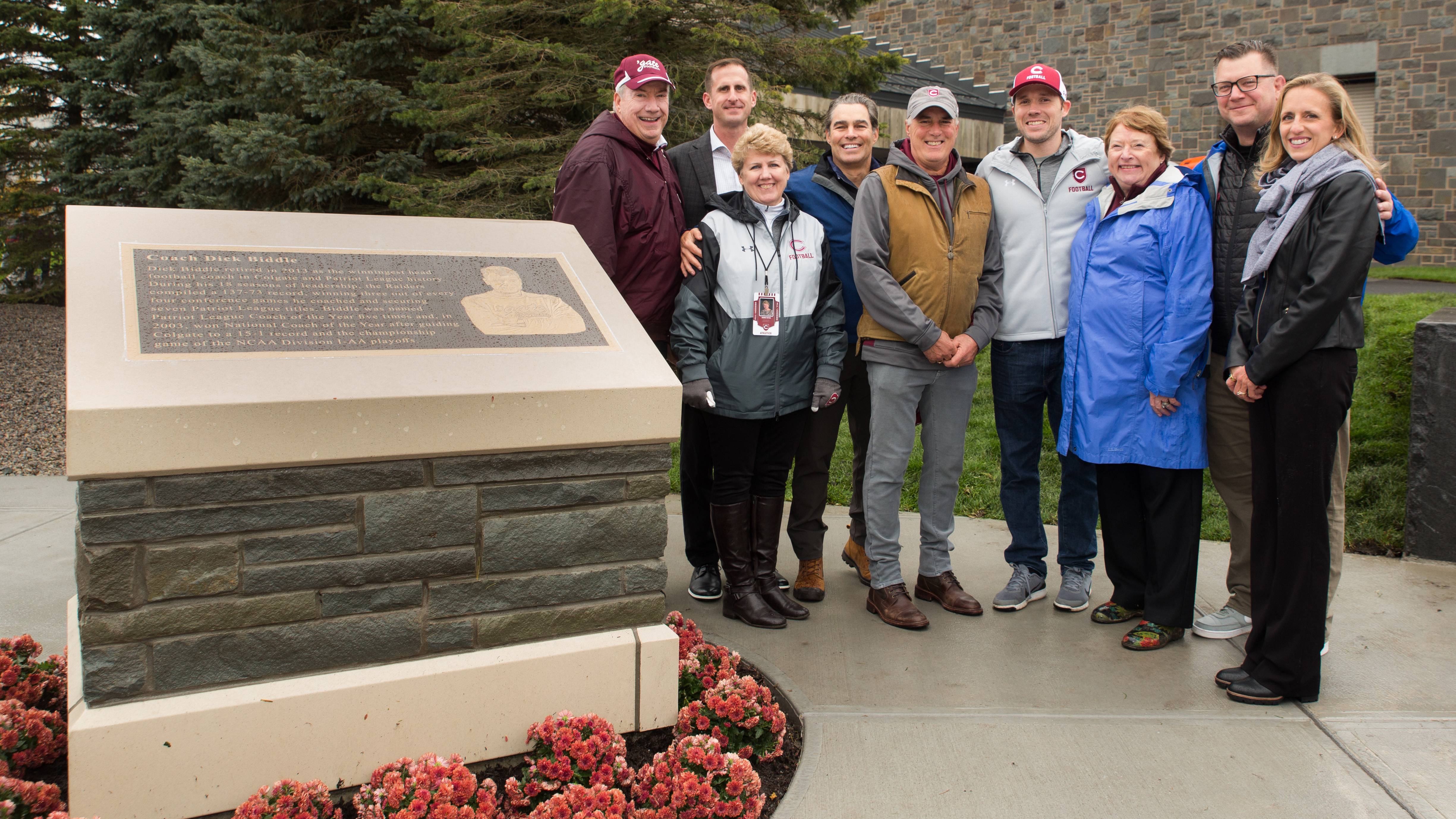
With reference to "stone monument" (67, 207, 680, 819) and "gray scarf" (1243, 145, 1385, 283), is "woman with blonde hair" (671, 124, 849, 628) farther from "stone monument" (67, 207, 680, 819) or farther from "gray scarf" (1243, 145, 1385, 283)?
"gray scarf" (1243, 145, 1385, 283)

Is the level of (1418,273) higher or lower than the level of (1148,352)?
higher

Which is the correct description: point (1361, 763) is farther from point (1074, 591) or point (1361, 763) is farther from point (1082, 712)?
point (1074, 591)

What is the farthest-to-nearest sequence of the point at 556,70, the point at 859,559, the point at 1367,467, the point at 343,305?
the point at 556,70 → the point at 1367,467 → the point at 859,559 → the point at 343,305

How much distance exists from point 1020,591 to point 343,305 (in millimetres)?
2707

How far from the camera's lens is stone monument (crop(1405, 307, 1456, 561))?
411 centimetres

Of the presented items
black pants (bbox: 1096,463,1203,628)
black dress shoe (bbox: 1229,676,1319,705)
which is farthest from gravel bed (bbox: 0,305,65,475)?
black dress shoe (bbox: 1229,676,1319,705)

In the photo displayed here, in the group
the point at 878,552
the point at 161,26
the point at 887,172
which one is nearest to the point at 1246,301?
the point at 887,172

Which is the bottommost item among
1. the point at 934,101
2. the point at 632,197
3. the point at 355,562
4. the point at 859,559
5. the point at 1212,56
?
the point at 859,559

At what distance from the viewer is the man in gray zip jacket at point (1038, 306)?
11.7 ft

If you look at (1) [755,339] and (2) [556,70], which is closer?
(1) [755,339]

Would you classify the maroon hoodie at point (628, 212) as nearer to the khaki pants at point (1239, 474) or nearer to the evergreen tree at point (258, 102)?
the khaki pants at point (1239, 474)

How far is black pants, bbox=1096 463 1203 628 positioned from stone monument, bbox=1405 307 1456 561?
1.50m

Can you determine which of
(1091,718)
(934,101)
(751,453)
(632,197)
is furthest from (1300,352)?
(632,197)

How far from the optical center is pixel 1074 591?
12.3 ft
